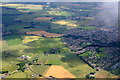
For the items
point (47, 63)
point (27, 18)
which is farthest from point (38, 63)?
point (27, 18)

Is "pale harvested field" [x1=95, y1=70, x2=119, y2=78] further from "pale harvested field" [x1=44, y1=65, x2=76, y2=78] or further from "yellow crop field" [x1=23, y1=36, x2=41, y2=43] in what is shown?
"yellow crop field" [x1=23, y1=36, x2=41, y2=43]

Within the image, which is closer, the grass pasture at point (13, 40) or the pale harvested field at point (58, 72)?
the pale harvested field at point (58, 72)

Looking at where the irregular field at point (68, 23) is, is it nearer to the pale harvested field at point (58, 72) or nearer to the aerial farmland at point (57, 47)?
the aerial farmland at point (57, 47)

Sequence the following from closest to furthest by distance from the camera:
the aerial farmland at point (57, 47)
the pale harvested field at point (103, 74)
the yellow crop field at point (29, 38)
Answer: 1. the pale harvested field at point (103, 74)
2. the aerial farmland at point (57, 47)
3. the yellow crop field at point (29, 38)

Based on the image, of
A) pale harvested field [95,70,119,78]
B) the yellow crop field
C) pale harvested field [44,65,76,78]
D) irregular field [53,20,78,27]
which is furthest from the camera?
irregular field [53,20,78,27]

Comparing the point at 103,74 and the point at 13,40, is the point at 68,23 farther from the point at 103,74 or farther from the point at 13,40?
the point at 103,74

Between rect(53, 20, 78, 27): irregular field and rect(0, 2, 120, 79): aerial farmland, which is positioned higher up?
rect(53, 20, 78, 27): irregular field

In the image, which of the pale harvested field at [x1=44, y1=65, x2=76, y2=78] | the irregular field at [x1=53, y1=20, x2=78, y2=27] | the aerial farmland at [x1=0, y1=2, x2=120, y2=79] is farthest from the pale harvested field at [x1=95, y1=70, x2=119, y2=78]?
the irregular field at [x1=53, y1=20, x2=78, y2=27]

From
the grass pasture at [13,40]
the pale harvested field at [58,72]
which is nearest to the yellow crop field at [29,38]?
the grass pasture at [13,40]

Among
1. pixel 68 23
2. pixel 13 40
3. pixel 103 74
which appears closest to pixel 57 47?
pixel 13 40

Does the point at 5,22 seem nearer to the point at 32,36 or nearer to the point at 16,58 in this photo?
the point at 32,36
